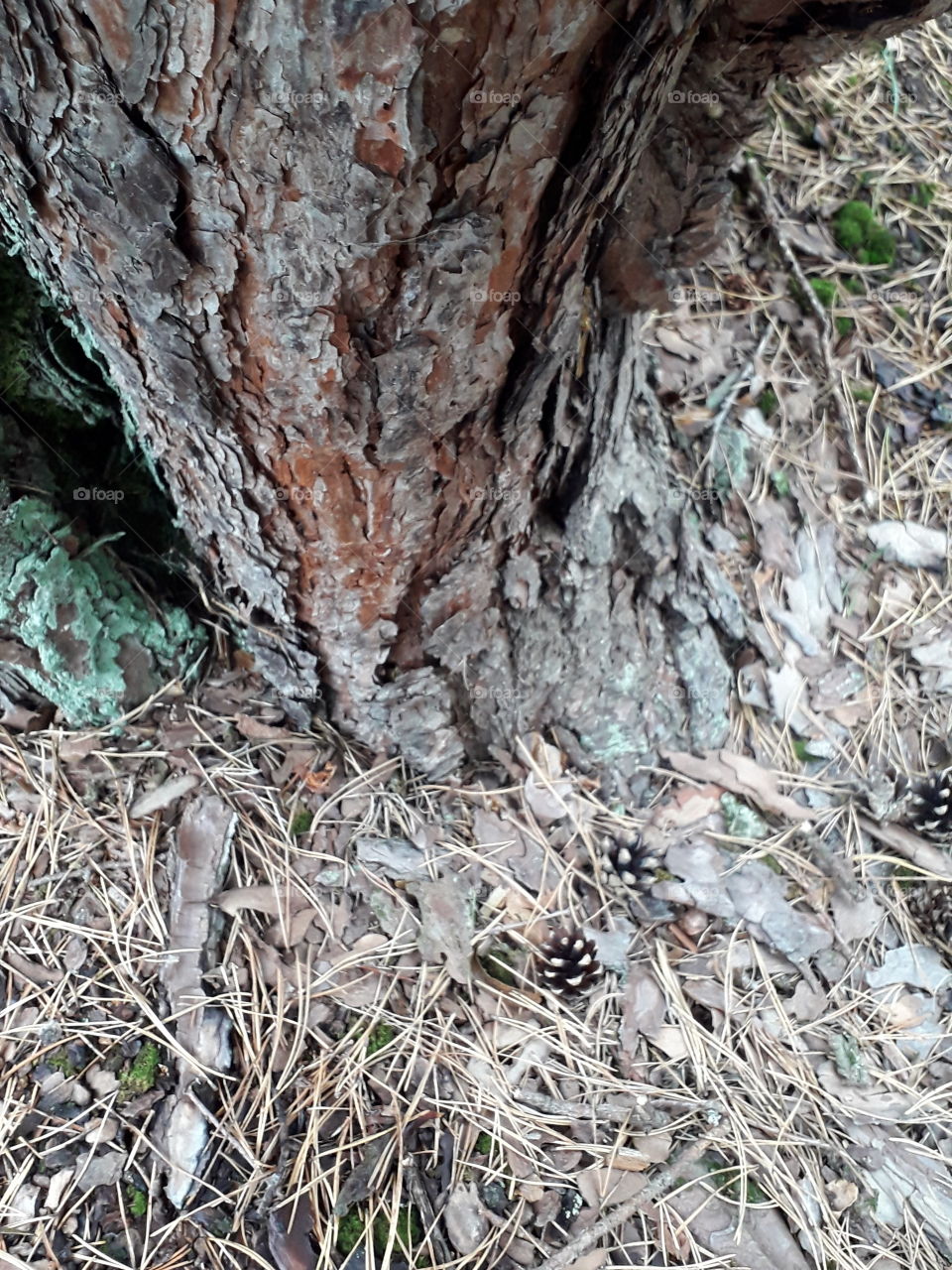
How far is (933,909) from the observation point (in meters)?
1.71

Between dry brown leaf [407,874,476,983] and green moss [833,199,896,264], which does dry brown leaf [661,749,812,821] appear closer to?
dry brown leaf [407,874,476,983]

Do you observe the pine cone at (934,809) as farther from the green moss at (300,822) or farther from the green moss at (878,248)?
the green moss at (878,248)

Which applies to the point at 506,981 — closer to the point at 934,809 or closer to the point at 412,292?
the point at 934,809

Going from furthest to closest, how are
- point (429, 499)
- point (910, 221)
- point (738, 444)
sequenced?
point (910, 221) < point (738, 444) < point (429, 499)

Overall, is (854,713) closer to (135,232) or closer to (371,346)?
(371,346)

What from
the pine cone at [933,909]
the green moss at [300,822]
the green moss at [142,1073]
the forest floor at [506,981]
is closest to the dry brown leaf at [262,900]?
the forest floor at [506,981]

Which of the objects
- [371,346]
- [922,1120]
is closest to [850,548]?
[922,1120]

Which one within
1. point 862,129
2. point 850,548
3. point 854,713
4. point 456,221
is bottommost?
point 854,713

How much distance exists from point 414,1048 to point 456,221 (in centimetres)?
122

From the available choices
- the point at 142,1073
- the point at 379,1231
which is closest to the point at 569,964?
the point at 379,1231

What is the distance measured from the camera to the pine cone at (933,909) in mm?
1686

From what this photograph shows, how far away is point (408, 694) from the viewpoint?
5.10 ft

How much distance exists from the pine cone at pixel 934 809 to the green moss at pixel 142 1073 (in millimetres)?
1520

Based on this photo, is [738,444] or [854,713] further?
[738,444]
